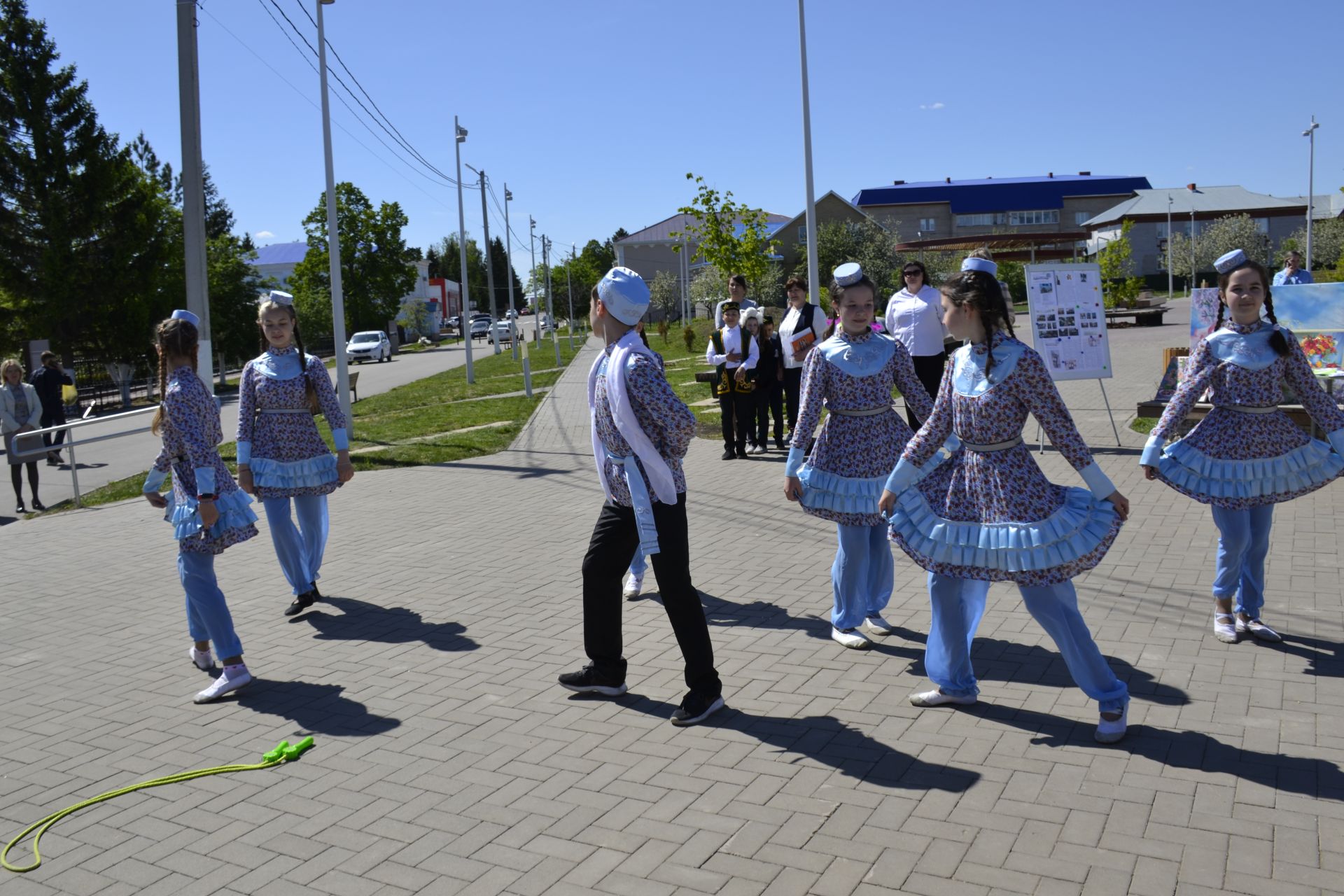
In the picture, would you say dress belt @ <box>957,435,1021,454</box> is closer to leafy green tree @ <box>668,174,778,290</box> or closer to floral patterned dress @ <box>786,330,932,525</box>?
floral patterned dress @ <box>786,330,932,525</box>

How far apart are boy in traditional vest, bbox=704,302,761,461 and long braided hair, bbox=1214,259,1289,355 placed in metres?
7.00

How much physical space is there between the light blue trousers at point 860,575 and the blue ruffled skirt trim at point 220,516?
2973 mm

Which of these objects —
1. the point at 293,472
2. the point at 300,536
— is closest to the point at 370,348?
the point at 300,536

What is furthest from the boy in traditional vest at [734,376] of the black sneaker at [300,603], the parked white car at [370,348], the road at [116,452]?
the parked white car at [370,348]

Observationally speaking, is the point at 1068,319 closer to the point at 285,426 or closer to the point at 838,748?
the point at 285,426

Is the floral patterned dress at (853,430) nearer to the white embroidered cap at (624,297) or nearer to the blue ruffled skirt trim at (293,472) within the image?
the white embroidered cap at (624,297)

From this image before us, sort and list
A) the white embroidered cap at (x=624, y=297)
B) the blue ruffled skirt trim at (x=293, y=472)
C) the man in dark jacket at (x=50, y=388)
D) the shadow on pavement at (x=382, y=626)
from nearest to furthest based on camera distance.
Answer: the white embroidered cap at (x=624, y=297) → the shadow on pavement at (x=382, y=626) → the blue ruffled skirt trim at (x=293, y=472) → the man in dark jacket at (x=50, y=388)

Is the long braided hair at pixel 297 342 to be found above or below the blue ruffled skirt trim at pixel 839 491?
above

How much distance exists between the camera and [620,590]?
5117 millimetres

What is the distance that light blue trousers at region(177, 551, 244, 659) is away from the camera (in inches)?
218

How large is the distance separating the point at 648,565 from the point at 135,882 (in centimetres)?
447

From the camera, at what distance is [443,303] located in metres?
121

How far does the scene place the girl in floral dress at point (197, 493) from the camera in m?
5.48

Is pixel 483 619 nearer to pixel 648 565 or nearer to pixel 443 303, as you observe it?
pixel 648 565
